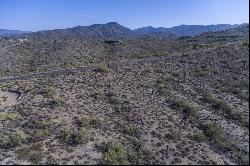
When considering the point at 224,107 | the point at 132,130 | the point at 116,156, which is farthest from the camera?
the point at 224,107

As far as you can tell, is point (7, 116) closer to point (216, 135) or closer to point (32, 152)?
point (32, 152)

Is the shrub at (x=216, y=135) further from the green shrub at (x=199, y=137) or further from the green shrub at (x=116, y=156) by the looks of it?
the green shrub at (x=116, y=156)

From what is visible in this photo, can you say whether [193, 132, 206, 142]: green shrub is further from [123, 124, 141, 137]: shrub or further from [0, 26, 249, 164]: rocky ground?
[123, 124, 141, 137]: shrub

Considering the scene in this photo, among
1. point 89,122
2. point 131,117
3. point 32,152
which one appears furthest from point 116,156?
point 131,117

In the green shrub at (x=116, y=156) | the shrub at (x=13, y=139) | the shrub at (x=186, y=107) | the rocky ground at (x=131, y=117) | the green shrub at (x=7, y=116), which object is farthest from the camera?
the shrub at (x=186, y=107)

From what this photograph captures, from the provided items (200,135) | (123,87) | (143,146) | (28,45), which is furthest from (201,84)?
(28,45)

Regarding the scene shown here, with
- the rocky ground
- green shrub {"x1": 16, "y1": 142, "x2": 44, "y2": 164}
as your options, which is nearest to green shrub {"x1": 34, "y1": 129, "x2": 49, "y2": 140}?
the rocky ground

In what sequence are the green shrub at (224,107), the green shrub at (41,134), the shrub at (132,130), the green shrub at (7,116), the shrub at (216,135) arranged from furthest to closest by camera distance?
the green shrub at (7,116), the green shrub at (224,107), the shrub at (132,130), the green shrub at (41,134), the shrub at (216,135)

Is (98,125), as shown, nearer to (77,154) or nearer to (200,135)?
(77,154)

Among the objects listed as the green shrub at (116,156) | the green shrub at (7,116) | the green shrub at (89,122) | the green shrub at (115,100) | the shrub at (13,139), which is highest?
the green shrub at (115,100)

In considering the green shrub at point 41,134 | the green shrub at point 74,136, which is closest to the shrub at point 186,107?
the green shrub at point 74,136
